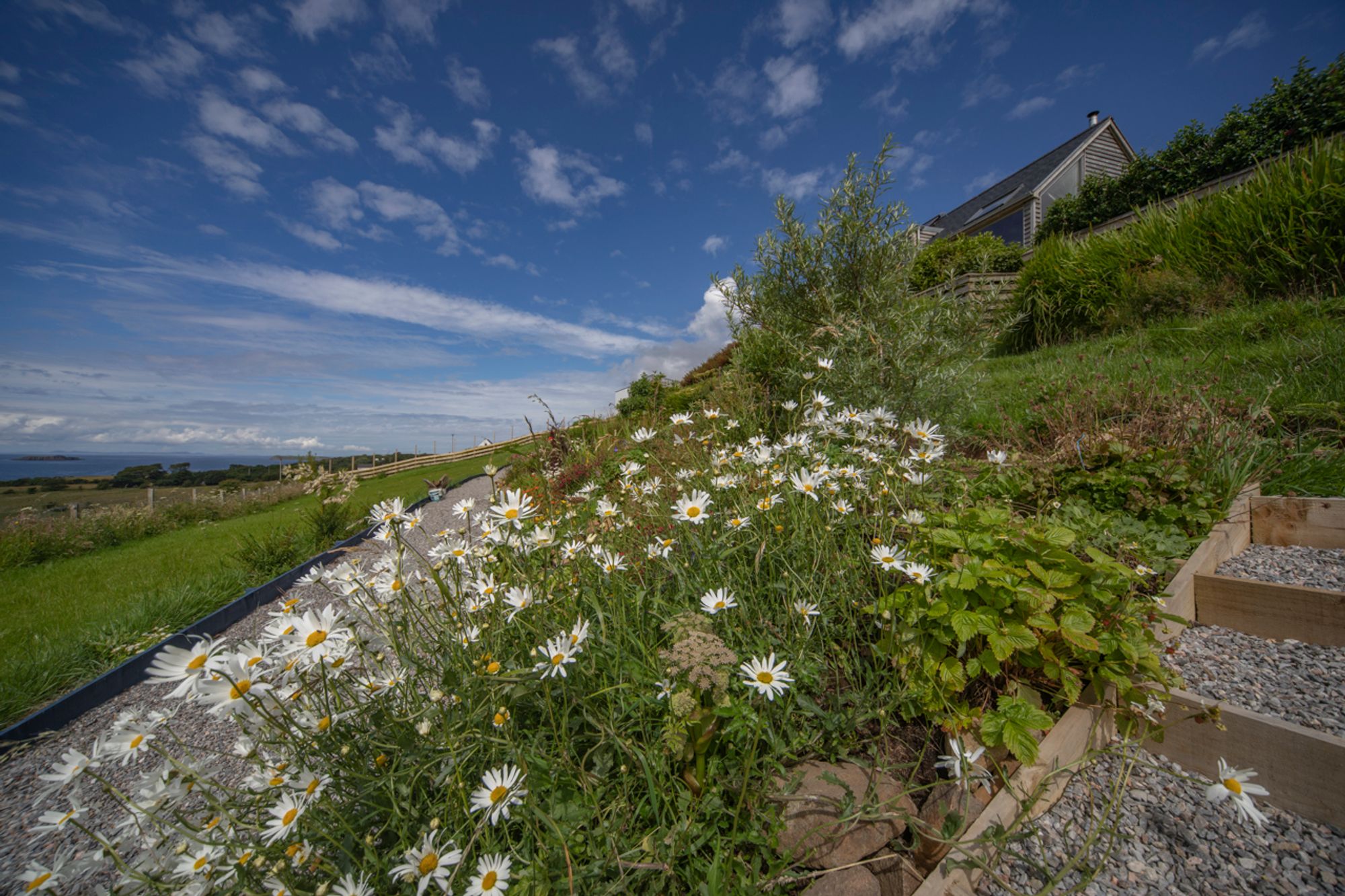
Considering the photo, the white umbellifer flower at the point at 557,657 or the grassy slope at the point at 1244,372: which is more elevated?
the grassy slope at the point at 1244,372

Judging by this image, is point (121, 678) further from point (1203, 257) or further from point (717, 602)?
point (1203, 257)

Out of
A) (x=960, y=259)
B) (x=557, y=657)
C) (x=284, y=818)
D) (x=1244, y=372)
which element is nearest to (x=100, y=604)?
(x=284, y=818)

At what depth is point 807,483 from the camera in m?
1.90

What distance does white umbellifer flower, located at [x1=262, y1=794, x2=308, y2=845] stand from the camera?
3.49 feet

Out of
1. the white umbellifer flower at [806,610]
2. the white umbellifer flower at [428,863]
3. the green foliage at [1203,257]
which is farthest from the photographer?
the green foliage at [1203,257]

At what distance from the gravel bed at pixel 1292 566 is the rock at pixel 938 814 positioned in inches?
67.4

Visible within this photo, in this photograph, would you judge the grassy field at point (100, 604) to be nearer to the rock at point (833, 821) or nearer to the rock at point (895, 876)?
the rock at point (833, 821)

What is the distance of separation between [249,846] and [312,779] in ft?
0.82

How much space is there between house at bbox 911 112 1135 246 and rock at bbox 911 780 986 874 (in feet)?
73.8

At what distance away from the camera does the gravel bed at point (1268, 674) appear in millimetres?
→ 1438

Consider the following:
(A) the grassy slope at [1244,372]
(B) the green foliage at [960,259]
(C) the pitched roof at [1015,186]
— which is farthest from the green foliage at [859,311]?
(C) the pitched roof at [1015,186]

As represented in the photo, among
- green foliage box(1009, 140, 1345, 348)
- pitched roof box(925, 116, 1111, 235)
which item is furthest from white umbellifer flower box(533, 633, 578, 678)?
pitched roof box(925, 116, 1111, 235)

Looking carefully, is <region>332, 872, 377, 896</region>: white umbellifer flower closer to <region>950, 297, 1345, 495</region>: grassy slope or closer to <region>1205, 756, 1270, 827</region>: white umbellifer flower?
<region>1205, 756, 1270, 827</region>: white umbellifer flower

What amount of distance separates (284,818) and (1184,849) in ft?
6.88
